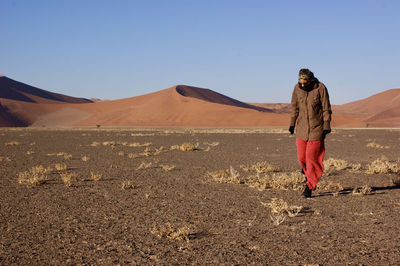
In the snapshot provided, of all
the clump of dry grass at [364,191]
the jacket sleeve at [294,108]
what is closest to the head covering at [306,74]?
the jacket sleeve at [294,108]

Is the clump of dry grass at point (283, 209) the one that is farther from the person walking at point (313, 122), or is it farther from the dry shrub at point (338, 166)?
the dry shrub at point (338, 166)

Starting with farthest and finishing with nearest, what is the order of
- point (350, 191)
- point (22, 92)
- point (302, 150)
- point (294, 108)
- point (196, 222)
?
point (22, 92) → point (350, 191) → point (294, 108) → point (302, 150) → point (196, 222)

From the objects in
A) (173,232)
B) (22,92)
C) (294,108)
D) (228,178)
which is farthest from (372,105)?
(173,232)

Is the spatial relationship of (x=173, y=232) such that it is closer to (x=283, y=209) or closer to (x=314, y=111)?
(x=283, y=209)

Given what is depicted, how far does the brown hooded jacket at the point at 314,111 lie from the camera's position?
20.3 ft

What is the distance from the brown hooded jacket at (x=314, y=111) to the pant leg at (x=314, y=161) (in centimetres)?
11

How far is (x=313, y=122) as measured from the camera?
6230mm

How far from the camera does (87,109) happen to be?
4432 inches

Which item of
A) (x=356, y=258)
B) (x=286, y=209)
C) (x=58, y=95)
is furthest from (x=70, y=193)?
(x=58, y=95)

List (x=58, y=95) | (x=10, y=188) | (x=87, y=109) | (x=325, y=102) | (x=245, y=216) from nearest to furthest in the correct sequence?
(x=245, y=216)
(x=325, y=102)
(x=10, y=188)
(x=87, y=109)
(x=58, y=95)

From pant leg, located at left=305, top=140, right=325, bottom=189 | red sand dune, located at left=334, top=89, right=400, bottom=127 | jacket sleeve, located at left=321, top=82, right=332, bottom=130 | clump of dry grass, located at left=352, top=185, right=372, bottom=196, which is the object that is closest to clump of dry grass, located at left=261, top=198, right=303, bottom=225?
pant leg, located at left=305, top=140, right=325, bottom=189

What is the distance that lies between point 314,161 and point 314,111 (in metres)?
0.79

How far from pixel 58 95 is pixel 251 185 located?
188 m

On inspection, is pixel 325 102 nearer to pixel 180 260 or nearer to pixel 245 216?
pixel 245 216
